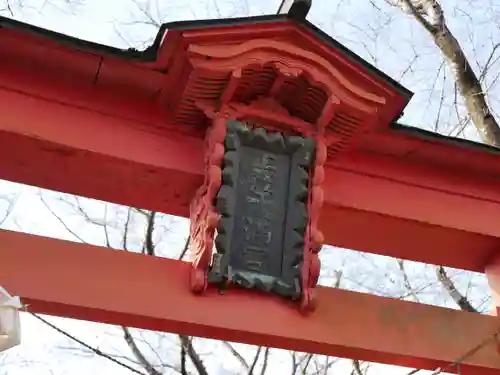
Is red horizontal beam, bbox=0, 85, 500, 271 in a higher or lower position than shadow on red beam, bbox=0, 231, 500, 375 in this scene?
higher

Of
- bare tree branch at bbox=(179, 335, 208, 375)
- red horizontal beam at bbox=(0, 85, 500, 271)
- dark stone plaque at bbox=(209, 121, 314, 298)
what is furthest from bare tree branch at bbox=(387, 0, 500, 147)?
bare tree branch at bbox=(179, 335, 208, 375)

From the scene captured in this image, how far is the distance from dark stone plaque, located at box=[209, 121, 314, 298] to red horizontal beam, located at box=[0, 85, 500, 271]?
29 centimetres

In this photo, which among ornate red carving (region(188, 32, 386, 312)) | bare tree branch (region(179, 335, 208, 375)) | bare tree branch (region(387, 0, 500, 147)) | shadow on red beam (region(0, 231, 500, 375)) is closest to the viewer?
shadow on red beam (region(0, 231, 500, 375))

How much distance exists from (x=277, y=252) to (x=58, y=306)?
3.56ft

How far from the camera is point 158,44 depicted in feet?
12.3

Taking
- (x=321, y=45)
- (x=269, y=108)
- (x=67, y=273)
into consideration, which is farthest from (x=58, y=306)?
(x=321, y=45)

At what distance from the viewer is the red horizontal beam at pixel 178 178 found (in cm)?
379

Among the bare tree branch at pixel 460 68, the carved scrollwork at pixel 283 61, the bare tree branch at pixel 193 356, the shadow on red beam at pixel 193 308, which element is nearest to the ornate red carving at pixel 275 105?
the carved scrollwork at pixel 283 61

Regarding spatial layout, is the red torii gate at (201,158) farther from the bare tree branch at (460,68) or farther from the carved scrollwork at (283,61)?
the bare tree branch at (460,68)

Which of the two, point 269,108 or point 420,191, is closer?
point 269,108

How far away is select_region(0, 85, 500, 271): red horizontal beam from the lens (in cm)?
379

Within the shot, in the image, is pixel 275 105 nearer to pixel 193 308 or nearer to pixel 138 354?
pixel 193 308

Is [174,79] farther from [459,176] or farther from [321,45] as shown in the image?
[459,176]

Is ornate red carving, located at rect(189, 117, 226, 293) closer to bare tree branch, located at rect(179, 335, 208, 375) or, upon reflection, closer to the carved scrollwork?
the carved scrollwork
